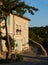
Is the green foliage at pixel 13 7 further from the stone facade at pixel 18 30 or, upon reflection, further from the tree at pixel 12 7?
the stone facade at pixel 18 30

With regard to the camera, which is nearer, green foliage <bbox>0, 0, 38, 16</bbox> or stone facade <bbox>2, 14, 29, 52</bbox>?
green foliage <bbox>0, 0, 38, 16</bbox>

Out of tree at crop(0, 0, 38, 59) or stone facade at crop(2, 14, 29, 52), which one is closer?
tree at crop(0, 0, 38, 59)

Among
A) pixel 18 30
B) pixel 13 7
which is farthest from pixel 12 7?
pixel 18 30

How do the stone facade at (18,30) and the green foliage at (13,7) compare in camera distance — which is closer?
the green foliage at (13,7)

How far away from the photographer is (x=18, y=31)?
125ft

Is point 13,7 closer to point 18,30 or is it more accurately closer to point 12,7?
point 12,7

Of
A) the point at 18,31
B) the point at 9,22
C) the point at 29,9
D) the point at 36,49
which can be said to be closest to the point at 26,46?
the point at 36,49

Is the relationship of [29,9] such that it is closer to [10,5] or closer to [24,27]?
[10,5]

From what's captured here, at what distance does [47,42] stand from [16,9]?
21008 millimetres

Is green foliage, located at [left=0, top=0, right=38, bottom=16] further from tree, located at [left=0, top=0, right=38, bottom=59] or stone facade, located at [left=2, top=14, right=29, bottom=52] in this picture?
stone facade, located at [left=2, top=14, right=29, bottom=52]

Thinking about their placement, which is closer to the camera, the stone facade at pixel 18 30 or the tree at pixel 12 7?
the tree at pixel 12 7

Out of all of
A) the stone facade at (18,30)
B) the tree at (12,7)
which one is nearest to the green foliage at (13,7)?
the tree at (12,7)

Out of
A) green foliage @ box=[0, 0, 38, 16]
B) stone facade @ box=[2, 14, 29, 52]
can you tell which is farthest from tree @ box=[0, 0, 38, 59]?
stone facade @ box=[2, 14, 29, 52]

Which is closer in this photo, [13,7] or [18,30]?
[13,7]
